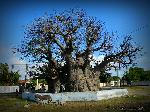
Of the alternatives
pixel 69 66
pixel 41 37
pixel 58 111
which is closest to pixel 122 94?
pixel 69 66

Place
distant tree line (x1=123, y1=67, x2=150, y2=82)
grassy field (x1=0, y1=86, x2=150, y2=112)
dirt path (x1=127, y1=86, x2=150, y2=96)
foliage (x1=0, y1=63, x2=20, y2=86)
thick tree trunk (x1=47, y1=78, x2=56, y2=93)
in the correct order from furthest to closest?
distant tree line (x1=123, y1=67, x2=150, y2=82), foliage (x1=0, y1=63, x2=20, y2=86), dirt path (x1=127, y1=86, x2=150, y2=96), thick tree trunk (x1=47, y1=78, x2=56, y2=93), grassy field (x1=0, y1=86, x2=150, y2=112)

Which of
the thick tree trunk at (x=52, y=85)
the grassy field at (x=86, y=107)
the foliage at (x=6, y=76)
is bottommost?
the grassy field at (x=86, y=107)

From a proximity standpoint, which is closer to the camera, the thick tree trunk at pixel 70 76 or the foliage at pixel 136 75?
the thick tree trunk at pixel 70 76

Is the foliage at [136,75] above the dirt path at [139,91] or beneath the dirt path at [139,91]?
above

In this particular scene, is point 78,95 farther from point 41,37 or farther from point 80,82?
point 41,37

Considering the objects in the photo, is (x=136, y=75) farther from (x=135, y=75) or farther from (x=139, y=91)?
(x=139, y=91)

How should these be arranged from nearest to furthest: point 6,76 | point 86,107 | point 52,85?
1. point 86,107
2. point 52,85
3. point 6,76

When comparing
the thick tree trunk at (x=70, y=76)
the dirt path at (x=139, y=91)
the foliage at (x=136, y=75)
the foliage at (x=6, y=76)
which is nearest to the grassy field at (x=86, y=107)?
the thick tree trunk at (x=70, y=76)

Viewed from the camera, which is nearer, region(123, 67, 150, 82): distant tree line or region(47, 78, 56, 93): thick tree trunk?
region(47, 78, 56, 93): thick tree trunk

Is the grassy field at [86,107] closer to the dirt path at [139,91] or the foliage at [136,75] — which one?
the dirt path at [139,91]

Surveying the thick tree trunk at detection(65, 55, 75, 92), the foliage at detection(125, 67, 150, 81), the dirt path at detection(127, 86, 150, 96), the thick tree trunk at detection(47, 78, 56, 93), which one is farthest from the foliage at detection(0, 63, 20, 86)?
the foliage at detection(125, 67, 150, 81)

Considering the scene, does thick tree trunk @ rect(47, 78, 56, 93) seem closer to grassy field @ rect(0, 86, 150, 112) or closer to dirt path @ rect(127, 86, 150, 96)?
grassy field @ rect(0, 86, 150, 112)

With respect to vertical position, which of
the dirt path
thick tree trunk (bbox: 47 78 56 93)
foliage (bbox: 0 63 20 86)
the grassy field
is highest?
foliage (bbox: 0 63 20 86)

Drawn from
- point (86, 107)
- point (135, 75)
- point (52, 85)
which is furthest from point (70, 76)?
point (135, 75)
